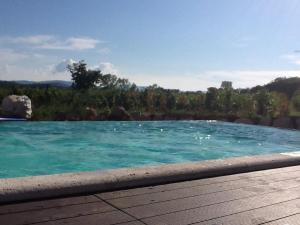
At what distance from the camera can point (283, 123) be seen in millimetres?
18156

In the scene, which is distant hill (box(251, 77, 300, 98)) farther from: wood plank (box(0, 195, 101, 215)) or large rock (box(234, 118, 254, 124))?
wood plank (box(0, 195, 101, 215))

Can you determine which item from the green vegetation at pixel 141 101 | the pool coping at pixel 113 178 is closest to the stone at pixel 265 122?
the green vegetation at pixel 141 101

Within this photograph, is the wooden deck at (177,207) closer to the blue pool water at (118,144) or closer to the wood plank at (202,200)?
the wood plank at (202,200)

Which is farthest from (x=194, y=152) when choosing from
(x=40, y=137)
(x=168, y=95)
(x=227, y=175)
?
(x=168, y=95)

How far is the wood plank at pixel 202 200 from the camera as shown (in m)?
2.40

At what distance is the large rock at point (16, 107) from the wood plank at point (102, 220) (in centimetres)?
1317

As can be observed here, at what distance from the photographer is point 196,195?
2.81 metres

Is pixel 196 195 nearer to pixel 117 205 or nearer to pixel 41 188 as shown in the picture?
pixel 117 205

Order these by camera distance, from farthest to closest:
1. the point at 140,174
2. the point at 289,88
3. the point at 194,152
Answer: the point at 289,88 < the point at 194,152 < the point at 140,174

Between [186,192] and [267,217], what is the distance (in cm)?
64

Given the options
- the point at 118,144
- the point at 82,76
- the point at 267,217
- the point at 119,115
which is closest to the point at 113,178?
the point at 267,217

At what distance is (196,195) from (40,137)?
9.46m

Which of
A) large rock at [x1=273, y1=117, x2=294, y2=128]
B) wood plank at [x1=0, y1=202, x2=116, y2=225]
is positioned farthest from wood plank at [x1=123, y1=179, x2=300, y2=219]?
large rock at [x1=273, y1=117, x2=294, y2=128]

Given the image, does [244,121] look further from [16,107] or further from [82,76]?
[16,107]
